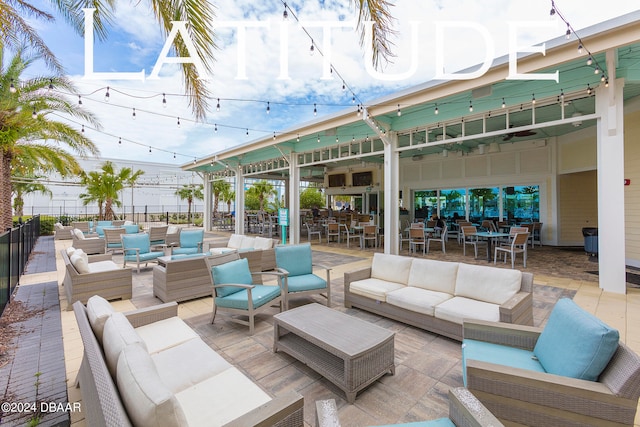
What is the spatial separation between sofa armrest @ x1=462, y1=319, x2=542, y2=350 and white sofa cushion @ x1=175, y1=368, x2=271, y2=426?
5.48 feet

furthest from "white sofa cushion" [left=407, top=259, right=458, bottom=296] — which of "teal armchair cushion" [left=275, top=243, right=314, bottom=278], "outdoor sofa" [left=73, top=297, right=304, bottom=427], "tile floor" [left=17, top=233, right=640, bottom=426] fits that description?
"outdoor sofa" [left=73, top=297, right=304, bottom=427]

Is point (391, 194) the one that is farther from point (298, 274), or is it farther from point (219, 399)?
point (219, 399)

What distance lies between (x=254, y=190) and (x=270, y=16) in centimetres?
1796

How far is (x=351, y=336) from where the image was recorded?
7.95ft

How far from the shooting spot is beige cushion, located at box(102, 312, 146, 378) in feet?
4.61

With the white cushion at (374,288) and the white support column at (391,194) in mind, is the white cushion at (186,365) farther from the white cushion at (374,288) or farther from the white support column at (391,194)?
the white support column at (391,194)

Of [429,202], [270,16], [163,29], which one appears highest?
[270,16]

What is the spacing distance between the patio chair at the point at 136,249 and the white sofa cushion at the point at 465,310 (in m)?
5.87

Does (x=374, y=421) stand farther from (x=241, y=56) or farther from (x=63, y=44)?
(x=63, y=44)

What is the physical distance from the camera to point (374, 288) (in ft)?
12.3

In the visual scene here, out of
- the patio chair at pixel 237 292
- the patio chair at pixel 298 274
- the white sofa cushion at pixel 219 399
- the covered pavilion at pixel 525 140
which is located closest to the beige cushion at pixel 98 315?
the white sofa cushion at pixel 219 399

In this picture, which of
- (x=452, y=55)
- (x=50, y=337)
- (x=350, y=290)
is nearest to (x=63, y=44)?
(x=50, y=337)

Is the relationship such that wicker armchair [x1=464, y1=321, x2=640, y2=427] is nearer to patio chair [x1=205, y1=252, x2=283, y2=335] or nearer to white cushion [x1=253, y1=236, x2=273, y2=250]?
patio chair [x1=205, y1=252, x2=283, y2=335]

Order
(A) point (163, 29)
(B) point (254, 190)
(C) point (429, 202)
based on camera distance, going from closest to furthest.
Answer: (A) point (163, 29)
(C) point (429, 202)
(B) point (254, 190)
